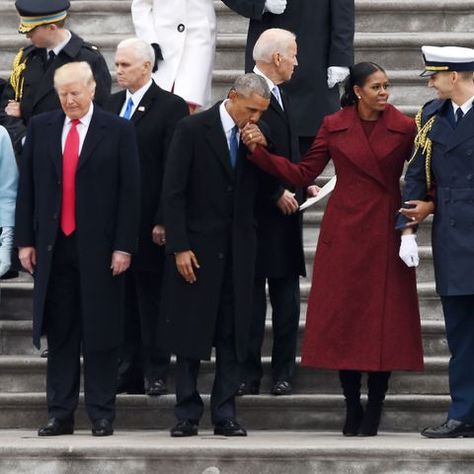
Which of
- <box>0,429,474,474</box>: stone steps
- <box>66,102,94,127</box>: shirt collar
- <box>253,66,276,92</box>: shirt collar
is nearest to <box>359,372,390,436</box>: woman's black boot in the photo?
<box>0,429,474,474</box>: stone steps

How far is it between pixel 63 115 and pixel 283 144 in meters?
1.11

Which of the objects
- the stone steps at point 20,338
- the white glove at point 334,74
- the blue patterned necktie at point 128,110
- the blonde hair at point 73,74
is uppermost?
the white glove at point 334,74

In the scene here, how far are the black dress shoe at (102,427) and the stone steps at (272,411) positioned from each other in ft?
1.29

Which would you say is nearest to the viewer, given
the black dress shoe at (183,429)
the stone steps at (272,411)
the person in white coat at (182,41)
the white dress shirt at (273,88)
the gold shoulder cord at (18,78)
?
the black dress shoe at (183,429)

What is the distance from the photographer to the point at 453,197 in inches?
375

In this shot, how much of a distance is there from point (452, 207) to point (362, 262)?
0.50 metres

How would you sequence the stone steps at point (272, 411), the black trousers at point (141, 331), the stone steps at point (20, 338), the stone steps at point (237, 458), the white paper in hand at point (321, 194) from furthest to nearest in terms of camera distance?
1. the stone steps at point (20, 338)
2. the black trousers at point (141, 331)
3. the stone steps at point (272, 411)
4. the white paper in hand at point (321, 194)
5. the stone steps at point (237, 458)

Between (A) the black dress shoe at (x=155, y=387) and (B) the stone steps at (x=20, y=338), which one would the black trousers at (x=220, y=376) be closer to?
(A) the black dress shoe at (x=155, y=387)

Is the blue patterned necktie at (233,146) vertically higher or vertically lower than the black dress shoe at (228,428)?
higher

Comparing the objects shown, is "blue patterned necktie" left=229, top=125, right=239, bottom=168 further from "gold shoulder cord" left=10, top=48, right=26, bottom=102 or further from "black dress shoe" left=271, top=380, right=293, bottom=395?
"gold shoulder cord" left=10, top=48, right=26, bottom=102

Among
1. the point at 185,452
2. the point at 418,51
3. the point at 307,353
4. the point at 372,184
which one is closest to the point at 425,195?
the point at 372,184

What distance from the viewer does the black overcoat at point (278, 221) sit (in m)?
10.1

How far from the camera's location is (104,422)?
9.66m

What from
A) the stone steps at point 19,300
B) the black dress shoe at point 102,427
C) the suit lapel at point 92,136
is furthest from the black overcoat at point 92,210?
the stone steps at point 19,300
